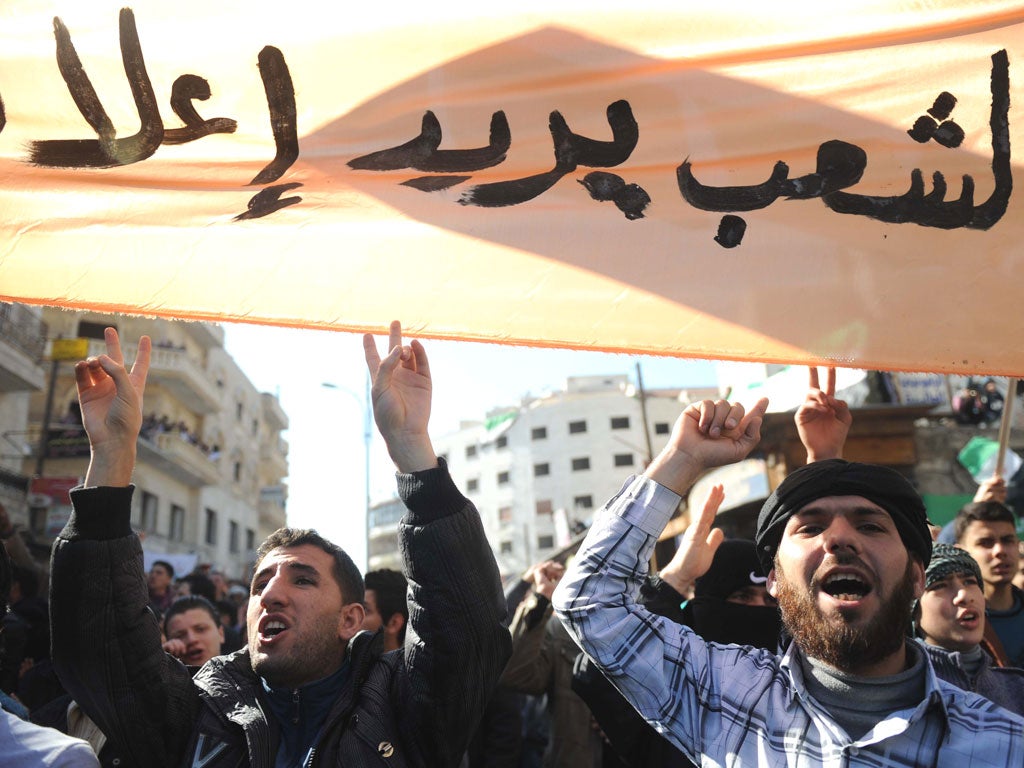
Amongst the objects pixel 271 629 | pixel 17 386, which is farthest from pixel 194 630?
pixel 17 386

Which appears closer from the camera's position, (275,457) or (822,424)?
(822,424)

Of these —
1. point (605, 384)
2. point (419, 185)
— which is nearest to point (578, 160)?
point (419, 185)

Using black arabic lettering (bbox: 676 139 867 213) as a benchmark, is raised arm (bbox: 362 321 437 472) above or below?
below

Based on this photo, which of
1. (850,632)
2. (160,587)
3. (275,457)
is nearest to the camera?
(850,632)

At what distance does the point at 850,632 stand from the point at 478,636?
0.84 meters

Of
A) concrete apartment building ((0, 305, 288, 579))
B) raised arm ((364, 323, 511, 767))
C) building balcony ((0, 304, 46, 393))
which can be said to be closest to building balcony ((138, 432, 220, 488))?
concrete apartment building ((0, 305, 288, 579))

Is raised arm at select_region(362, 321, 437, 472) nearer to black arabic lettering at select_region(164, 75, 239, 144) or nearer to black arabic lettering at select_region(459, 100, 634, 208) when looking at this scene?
black arabic lettering at select_region(459, 100, 634, 208)

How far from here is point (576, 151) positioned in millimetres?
2926

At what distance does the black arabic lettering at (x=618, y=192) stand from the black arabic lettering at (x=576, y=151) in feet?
0.15

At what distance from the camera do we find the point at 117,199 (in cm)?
270

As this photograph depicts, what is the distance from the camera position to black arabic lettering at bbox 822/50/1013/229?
9.43 ft

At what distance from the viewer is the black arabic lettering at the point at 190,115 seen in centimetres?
273

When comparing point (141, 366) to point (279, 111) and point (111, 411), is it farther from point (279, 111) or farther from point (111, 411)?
point (279, 111)

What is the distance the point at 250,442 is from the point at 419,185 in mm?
49308
